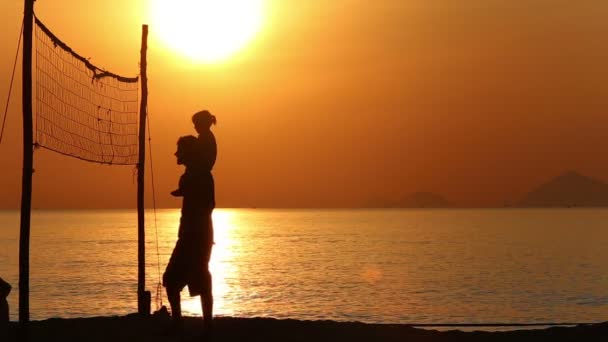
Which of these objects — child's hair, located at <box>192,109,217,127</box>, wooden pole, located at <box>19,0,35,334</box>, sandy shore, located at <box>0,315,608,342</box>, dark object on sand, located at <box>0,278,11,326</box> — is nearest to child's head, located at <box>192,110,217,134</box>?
child's hair, located at <box>192,109,217,127</box>

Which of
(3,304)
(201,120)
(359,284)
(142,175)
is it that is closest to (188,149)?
(201,120)

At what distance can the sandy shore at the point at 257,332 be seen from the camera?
1066cm

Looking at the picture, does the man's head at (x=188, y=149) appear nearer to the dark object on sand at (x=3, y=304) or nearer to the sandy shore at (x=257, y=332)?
the sandy shore at (x=257, y=332)

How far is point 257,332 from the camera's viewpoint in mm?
10914

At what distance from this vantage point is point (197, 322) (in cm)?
1159

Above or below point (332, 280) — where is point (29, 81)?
above

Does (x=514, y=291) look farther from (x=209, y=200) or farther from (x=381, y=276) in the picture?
(x=209, y=200)

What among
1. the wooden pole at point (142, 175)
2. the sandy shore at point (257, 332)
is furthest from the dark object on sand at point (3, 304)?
the wooden pole at point (142, 175)

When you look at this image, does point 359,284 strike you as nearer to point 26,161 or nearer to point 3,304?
point 3,304

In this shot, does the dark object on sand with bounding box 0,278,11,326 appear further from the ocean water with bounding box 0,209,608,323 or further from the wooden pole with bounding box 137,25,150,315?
the ocean water with bounding box 0,209,608,323

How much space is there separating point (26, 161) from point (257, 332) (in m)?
3.47

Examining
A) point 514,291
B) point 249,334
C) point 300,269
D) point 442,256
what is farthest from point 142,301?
point 442,256

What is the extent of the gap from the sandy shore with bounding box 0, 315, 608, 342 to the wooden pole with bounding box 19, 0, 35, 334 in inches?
46.8

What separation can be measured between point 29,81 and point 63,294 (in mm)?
40206
